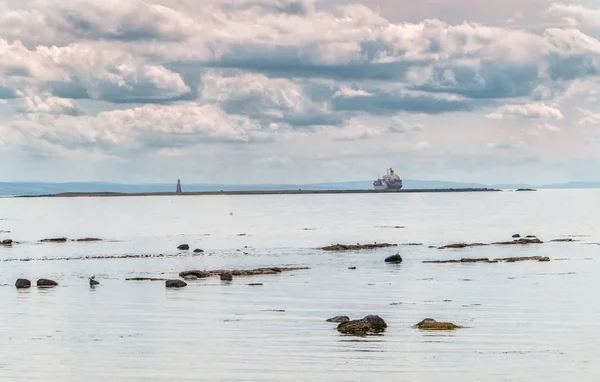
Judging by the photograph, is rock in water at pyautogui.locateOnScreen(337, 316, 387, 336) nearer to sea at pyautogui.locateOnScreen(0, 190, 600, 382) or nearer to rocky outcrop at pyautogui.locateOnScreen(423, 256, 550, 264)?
sea at pyautogui.locateOnScreen(0, 190, 600, 382)

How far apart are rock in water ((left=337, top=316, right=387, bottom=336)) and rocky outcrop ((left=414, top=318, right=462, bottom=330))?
1.84 metres

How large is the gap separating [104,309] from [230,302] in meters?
6.47

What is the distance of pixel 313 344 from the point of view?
35.1 metres

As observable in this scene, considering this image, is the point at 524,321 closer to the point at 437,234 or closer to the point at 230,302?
the point at 230,302

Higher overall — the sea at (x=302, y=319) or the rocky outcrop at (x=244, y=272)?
the rocky outcrop at (x=244, y=272)

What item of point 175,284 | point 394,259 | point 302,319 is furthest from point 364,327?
point 394,259

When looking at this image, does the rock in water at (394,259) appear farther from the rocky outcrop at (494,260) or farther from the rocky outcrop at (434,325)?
the rocky outcrop at (434,325)

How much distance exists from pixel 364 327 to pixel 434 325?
316 cm

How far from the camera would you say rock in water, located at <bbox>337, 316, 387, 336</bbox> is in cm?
3734

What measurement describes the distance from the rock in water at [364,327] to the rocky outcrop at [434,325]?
6.04 ft

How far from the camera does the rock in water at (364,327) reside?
37.3 metres

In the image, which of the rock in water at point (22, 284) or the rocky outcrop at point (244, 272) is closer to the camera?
the rock in water at point (22, 284)

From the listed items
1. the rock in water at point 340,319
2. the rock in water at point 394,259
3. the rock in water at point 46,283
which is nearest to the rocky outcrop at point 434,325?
the rock in water at point 340,319

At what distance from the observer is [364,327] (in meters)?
37.5
